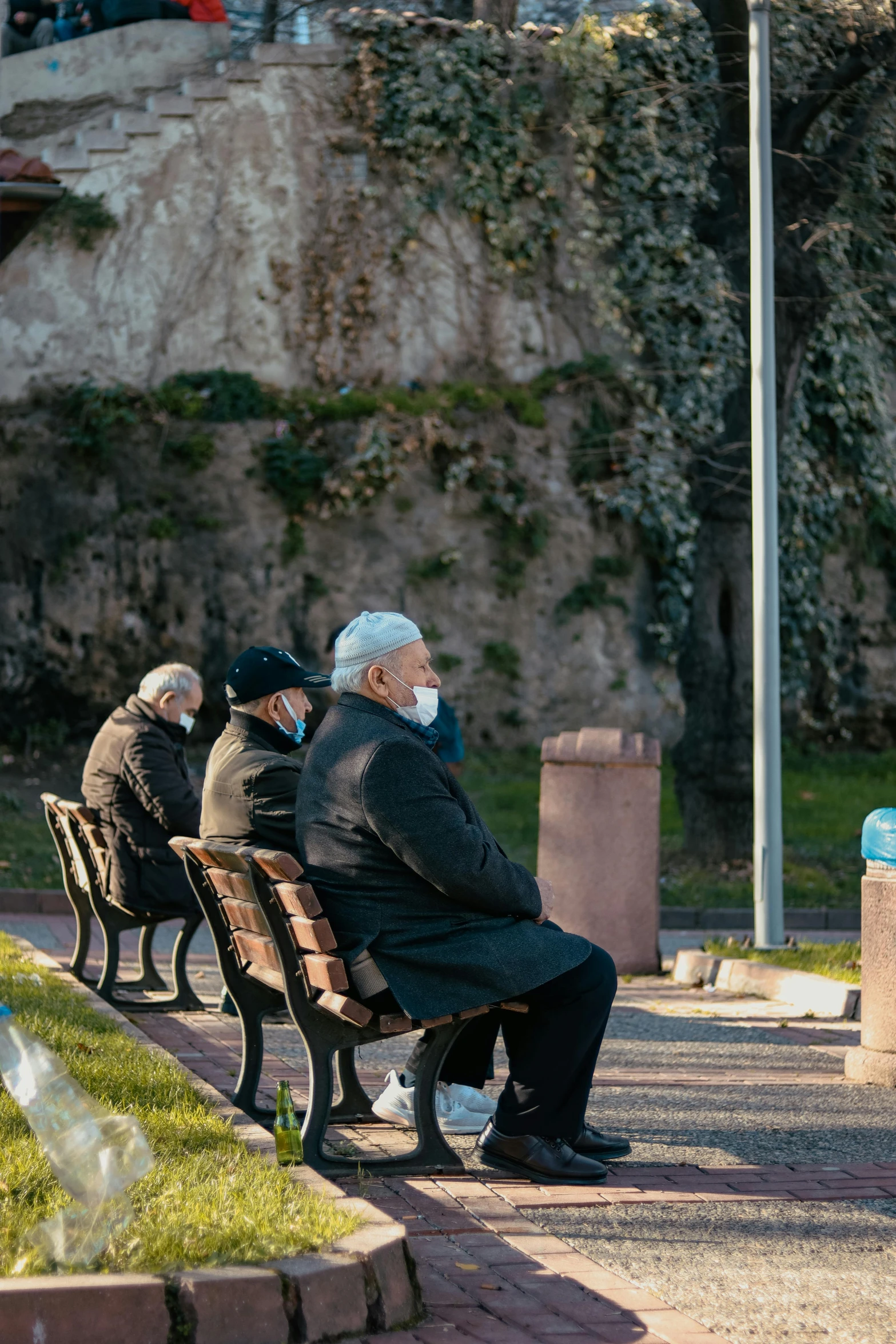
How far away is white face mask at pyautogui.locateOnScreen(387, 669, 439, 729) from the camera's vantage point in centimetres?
478

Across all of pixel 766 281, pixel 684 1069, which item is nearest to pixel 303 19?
pixel 766 281

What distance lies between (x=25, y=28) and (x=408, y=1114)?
20923 mm

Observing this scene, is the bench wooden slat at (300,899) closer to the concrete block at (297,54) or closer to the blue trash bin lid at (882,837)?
the blue trash bin lid at (882,837)

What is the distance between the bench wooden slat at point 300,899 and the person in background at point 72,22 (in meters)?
20.3

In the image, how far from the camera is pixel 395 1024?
4434mm

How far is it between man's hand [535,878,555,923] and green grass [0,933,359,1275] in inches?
43.0

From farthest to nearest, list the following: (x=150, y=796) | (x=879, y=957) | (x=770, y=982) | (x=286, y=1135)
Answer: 1. (x=770, y=982)
2. (x=150, y=796)
3. (x=879, y=957)
4. (x=286, y=1135)

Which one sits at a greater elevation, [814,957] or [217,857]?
[217,857]

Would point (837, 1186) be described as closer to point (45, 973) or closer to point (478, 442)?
point (45, 973)

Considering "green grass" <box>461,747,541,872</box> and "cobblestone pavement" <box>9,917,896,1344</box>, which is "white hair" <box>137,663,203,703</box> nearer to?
"cobblestone pavement" <box>9,917,896,1344</box>

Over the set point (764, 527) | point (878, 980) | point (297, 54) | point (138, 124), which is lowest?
point (878, 980)

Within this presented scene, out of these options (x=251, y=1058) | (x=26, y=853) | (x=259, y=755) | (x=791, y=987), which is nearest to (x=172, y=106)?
(x=26, y=853)

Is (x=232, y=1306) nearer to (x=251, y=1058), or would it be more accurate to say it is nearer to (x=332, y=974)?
(x=332, y=974)

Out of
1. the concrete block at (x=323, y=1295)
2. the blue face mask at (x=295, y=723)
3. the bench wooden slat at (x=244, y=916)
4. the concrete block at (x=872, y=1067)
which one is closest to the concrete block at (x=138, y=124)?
the blue face mask at (x=295, y=723)
